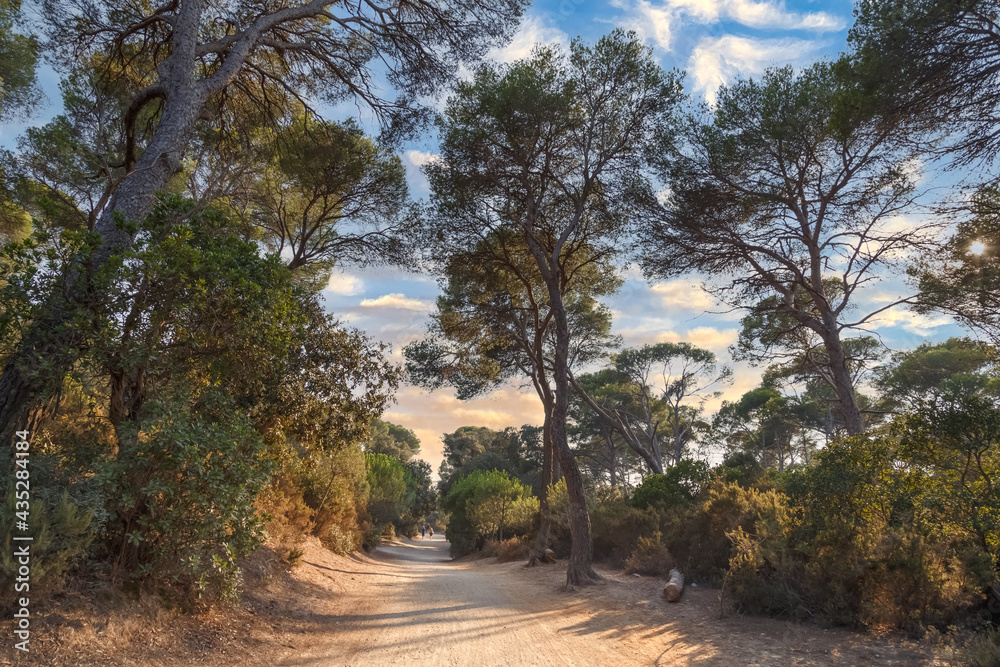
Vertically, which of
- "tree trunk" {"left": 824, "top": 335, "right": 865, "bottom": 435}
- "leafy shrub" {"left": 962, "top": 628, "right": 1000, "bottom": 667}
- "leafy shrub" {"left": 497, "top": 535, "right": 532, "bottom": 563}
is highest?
"tree trunk" {"left": 824, "top": 335, "right": 865, "bottom": 435}

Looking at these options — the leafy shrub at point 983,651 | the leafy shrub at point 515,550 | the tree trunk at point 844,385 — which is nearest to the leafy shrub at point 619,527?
the leafy shrub at point 515,550

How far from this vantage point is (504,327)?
1662cm

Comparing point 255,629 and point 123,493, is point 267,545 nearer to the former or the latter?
point 255,629

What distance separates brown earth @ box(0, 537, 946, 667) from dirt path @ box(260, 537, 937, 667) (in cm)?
2

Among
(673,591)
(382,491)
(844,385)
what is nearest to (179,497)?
(673,591)

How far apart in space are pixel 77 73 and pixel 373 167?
6145 mm

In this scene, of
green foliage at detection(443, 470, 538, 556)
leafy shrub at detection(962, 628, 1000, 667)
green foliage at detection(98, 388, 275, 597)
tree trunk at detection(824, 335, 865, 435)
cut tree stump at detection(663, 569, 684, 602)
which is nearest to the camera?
leafy shrub at detection(962, 628, 1000, 667)

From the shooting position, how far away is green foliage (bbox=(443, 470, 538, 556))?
21.2 meters

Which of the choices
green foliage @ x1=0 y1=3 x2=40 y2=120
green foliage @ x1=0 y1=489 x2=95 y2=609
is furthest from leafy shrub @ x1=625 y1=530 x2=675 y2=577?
green foliage @ x1=0 y1=3 x2=40 y2=120

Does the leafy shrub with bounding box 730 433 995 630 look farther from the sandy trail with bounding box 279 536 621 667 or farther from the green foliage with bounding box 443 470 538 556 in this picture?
the green foliage with bounding box 443 470 538 556

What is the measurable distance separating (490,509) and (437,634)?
17682 mm

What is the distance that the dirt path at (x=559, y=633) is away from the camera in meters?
5.08

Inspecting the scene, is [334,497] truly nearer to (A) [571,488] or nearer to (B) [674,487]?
(A) [571,488]

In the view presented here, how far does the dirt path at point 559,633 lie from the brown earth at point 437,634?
0.05ft
